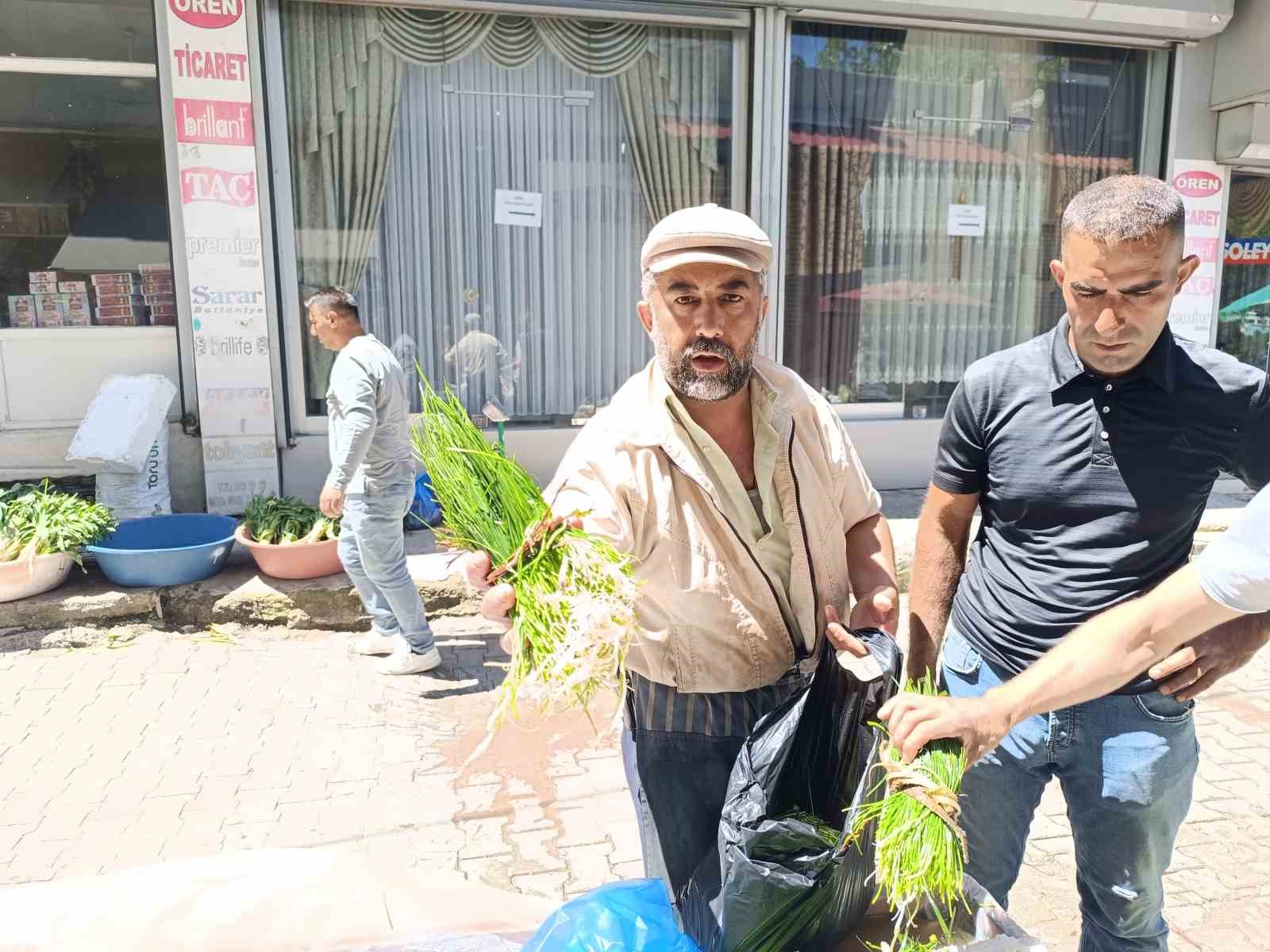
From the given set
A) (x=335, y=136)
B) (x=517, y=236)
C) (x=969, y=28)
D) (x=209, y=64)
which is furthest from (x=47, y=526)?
(x=969, y=28)

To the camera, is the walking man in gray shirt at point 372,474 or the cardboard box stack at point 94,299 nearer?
the walking man in gray shirt at point 372,474

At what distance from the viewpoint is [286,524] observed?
5.57 meters

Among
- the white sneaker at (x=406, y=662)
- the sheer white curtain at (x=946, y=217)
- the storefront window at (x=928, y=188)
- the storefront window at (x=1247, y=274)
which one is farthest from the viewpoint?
the storefront window at (x=1247, y=274)

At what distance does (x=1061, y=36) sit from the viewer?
7.22 metres

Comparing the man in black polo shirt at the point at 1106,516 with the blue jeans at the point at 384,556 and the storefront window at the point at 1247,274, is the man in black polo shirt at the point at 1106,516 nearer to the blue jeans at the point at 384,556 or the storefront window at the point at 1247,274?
the blue jeans at the point at 384,556

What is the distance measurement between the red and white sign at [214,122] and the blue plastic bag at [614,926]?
564 cm

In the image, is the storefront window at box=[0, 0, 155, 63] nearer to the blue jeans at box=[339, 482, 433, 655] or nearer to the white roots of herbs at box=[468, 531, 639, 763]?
the blue jeans at box=[339, 482, 433, 655]

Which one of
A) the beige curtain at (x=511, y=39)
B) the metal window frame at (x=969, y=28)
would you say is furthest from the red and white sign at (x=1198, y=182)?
the beige curtain at (x=511, y=39)

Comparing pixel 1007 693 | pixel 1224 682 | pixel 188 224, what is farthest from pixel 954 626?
pixel 188 224

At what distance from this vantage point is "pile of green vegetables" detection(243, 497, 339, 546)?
5.49m

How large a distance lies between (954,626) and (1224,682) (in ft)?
10.7

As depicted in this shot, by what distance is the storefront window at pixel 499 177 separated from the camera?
20.7ft

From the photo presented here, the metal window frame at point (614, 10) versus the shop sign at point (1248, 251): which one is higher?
the metal window frame at point (614, 10)

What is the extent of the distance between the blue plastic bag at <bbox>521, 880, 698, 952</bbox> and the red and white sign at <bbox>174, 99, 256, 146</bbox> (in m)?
5.64
